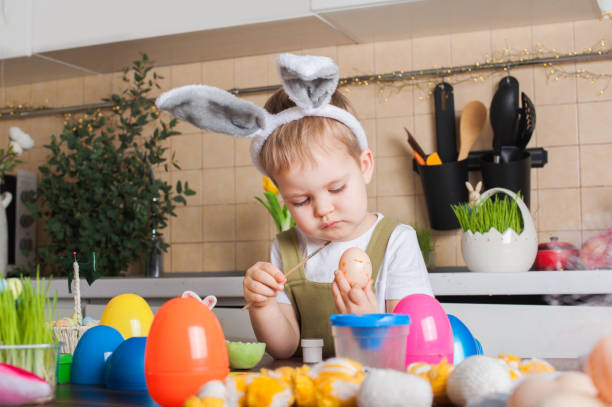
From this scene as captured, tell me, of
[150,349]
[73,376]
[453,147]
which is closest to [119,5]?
[453,147]

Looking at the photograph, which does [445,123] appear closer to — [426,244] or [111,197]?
[426,244]

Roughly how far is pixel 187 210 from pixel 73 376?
5.83 feet

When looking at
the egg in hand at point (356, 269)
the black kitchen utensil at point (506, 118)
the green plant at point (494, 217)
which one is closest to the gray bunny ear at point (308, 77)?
the egg in hand at point (356, 269)

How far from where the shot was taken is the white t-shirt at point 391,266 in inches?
41.8

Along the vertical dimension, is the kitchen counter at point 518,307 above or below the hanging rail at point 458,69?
below

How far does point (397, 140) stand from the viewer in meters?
2.20

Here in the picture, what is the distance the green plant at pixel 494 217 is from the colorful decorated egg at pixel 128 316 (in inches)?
39.9

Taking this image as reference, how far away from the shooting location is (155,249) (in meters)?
2.30

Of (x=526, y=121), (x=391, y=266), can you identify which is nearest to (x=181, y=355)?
(x=391, y=266)

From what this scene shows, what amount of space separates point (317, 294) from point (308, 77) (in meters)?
0.48

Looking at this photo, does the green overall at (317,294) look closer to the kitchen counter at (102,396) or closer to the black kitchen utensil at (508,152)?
the kitchen counter at (102,396)

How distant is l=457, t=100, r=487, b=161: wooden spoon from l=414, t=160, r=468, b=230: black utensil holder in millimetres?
52

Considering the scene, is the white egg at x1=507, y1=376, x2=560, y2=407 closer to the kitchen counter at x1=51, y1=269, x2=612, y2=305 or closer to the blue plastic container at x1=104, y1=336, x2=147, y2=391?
the blue plastic container at x1=104, y1=336, x2=147, y2=391

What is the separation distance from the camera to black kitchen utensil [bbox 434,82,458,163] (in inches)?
82.2
